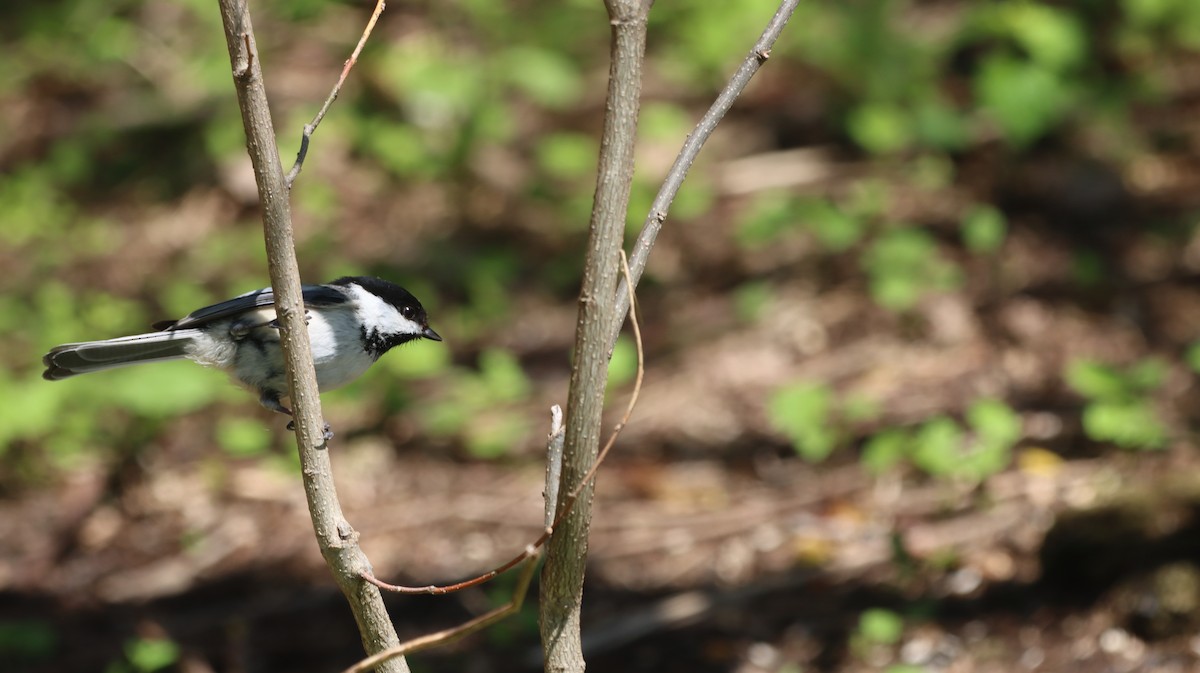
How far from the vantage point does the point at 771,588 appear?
161 inches

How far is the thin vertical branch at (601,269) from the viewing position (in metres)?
1.88

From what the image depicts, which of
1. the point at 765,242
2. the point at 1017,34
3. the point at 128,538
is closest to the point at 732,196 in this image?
the point at 765,242

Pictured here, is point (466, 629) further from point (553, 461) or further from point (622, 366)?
point (622, 366)

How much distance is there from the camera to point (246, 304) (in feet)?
9.81

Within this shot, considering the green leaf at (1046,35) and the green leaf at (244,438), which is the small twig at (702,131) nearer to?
the green leaf at (244,438)

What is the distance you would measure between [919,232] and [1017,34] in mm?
1240

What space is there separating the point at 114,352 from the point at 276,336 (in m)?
0.40

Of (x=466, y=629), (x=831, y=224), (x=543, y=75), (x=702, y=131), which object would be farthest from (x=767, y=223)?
(x=466, y=629)

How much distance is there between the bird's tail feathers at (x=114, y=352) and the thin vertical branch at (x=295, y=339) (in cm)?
85

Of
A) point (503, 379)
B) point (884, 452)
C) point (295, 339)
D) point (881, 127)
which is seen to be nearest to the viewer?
point (295, 339)

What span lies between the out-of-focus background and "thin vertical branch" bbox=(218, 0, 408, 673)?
1.67 meters

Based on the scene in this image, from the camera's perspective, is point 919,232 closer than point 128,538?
No

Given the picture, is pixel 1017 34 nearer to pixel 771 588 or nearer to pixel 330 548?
pixel 771 588

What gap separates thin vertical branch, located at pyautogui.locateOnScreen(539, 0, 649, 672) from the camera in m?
1.88
